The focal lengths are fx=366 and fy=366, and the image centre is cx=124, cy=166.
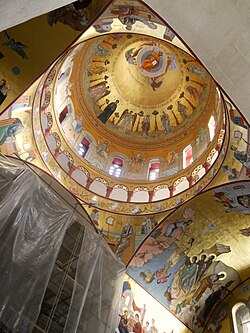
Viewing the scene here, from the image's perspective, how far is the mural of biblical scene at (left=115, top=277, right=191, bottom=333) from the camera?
10.2 metres

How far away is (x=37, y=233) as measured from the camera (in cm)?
721

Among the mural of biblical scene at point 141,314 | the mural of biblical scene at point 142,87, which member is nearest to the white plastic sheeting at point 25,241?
the mural of biblical scene at point 141,314

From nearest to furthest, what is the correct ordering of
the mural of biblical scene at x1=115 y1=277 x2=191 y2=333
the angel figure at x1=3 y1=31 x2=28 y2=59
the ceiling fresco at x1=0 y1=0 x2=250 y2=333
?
the angel figure at x1=3 y1=31 x2=28 y2=59
the ceiling fresco at x1=0 y1=0 x2=250 y2=333
the mural of biblical scene at x1=115 y1=277 x2=191 y2=333

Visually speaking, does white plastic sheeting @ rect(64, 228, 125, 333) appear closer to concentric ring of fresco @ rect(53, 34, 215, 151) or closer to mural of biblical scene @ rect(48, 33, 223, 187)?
mural of biblical scene @ rect(48, 33, 223, 187)

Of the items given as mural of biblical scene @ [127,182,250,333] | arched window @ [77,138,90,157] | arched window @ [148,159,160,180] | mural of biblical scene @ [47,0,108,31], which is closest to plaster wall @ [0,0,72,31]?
mural of biblical scene @ [47,0,108,31]

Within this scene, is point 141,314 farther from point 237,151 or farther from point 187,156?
point 237,151

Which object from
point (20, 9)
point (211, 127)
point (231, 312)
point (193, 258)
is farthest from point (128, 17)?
point (231, 312)

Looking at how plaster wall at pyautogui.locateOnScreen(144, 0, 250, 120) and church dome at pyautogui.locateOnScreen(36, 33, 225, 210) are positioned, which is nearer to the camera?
plaster wall at pyautogui.locateOnScreen(144, 0, 250, 120)

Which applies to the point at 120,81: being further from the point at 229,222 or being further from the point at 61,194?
the point at 229,222

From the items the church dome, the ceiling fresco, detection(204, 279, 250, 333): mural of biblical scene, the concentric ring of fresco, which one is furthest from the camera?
the concentric ring of fresco

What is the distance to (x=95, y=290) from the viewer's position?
7691 millimetres

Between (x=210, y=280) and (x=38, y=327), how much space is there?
7.07m

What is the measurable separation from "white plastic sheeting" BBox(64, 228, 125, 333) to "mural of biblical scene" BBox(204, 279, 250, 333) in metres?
5.52

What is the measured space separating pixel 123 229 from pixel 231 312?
4884 mm
